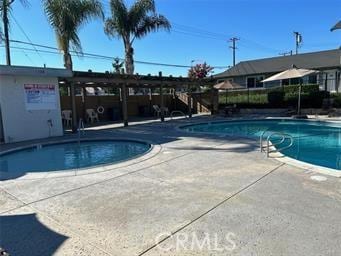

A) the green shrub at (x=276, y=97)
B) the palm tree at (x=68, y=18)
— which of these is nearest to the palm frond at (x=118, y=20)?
the palm tree at (x=68, y=18)

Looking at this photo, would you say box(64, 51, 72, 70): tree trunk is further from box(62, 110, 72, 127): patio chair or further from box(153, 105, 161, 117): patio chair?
box(153, 105, 161, 117): patio chair

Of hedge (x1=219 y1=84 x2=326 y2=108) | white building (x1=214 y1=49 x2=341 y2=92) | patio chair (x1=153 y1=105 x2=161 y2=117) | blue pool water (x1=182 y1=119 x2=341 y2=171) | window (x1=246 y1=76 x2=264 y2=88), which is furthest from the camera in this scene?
window (x1=246 y1=76 x2=264 y2=88)

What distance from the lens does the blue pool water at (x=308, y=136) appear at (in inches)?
308

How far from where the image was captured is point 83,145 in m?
10.5

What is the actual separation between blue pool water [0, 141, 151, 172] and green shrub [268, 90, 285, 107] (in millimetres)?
13127

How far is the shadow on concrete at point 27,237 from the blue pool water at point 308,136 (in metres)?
6.03

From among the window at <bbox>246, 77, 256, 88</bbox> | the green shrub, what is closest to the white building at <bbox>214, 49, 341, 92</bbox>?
the window at <bbox>246, 77, 256, 88</bbox>

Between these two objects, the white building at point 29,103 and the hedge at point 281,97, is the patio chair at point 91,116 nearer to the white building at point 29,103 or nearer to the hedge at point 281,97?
the white building at point 29,103

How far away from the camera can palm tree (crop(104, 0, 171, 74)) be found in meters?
18.5

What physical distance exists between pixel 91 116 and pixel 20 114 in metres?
6.95

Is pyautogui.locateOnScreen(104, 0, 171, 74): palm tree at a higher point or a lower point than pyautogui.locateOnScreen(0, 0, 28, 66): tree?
higher

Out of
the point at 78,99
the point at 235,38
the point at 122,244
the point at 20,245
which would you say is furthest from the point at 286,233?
the point at 235,38

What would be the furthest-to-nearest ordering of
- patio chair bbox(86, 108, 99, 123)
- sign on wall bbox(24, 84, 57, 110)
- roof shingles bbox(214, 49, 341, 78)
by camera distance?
roof shingles bbox(214, 49, 341, 78) < patio chair bbox(86, 108, 99, 123) < sign on wall bbox(24, 84, 57, 110)

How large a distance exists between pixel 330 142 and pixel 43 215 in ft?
32.3
